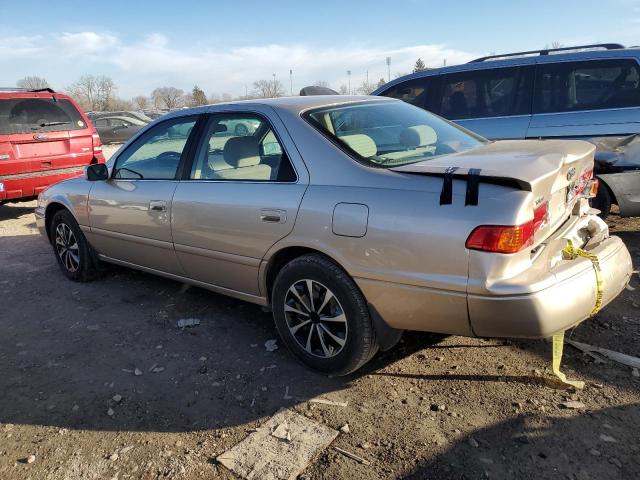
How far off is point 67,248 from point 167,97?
7769cm

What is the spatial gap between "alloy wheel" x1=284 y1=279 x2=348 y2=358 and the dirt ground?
216 millimetres

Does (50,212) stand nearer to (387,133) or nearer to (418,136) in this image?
(387,133)

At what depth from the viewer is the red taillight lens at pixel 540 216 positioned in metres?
2.41

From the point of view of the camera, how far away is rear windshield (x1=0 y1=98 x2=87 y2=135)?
7.37m

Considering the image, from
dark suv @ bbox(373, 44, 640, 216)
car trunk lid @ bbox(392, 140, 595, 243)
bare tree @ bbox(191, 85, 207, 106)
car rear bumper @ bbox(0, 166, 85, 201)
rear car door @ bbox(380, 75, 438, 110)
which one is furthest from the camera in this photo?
bare tree @ bbox(191, 85, 207, 106)

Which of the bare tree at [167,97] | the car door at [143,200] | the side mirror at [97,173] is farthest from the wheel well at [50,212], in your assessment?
the bare tree at [167,97]

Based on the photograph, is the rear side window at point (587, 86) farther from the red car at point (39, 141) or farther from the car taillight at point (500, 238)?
the red car at point (39, 141)

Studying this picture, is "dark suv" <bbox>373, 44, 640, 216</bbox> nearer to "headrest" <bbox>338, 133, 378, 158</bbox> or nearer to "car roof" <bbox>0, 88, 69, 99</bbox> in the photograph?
"headrest" <bbox>338, 133, 378, 158</bbox>

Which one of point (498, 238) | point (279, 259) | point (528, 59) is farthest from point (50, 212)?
point (528, 59)

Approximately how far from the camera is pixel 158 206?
3.84 m

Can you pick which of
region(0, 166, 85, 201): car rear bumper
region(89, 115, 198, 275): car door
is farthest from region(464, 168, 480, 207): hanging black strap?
region(0, 166, 85, 201): car rear bumper

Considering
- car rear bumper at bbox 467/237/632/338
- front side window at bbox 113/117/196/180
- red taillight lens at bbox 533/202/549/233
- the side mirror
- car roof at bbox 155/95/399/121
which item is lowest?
car rear bumper at bbox 467/237/632/338

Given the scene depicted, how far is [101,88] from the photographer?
77750mm

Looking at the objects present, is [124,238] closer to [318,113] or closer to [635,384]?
[318,113]
